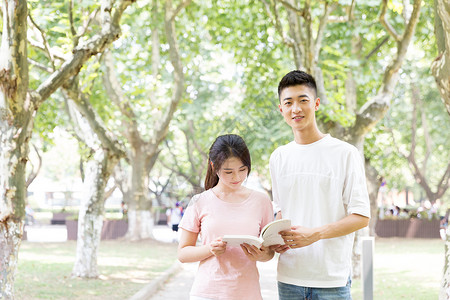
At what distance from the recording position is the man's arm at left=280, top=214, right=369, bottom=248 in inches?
140

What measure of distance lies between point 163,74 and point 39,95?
16.9 metres

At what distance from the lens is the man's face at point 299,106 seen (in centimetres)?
382

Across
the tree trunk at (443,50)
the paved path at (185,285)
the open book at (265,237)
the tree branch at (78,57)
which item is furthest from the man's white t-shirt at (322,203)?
the paved path at (185,285)

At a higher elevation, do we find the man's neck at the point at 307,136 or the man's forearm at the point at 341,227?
Answer: the man's neck at the point at 307,136

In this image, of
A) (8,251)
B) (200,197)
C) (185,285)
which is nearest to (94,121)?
(185,285)

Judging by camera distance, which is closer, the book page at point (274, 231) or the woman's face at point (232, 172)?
the book page at point (274, 231)

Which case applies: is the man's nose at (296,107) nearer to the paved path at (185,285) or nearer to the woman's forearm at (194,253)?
the woman's forearm at (194,253)

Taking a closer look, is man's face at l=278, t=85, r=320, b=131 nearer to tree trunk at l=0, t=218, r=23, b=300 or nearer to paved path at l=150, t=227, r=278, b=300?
tree trunk at l=0, t=218, r=23, b=300

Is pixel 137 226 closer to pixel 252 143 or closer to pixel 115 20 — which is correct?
pixel 252 143

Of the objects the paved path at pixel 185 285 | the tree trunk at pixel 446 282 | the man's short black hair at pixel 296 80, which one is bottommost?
the paved path at pixel 185 285

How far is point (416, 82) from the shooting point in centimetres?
2877

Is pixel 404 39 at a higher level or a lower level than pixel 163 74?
lower

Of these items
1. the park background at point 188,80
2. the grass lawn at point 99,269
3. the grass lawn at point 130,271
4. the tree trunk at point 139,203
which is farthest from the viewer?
the tree trunk at point 139,203

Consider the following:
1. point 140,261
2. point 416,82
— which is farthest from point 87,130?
point 416,82
